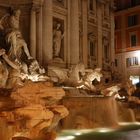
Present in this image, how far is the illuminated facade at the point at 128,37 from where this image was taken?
36.8 meters

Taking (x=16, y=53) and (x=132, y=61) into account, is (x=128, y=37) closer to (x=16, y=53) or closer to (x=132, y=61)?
(x=132, y=61)

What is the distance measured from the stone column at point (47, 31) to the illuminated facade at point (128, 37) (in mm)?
18193

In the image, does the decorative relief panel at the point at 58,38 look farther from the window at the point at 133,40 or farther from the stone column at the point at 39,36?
the window at the point at 133,40

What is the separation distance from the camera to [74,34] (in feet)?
70.4

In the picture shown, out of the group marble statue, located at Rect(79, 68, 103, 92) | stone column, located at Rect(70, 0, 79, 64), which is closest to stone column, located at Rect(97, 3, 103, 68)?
stone column, located at Rect(70, 0, 79, 64)

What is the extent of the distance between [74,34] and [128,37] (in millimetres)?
17428

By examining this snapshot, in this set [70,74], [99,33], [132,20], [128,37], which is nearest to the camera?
[70,74]

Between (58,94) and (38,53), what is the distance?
9161 mm

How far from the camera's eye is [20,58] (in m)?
17.0

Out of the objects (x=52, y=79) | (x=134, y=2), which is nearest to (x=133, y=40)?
(x=134, y=2)

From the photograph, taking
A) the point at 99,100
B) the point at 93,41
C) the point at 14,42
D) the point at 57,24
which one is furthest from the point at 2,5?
the point at 93,41

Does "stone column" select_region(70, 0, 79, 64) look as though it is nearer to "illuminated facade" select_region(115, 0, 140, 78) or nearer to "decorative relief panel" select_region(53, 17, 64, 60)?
"decorative relief panel" select_region(53, 17, 64, 60)

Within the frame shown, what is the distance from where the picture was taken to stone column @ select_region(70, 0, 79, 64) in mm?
21359

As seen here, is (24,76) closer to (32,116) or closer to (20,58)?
(20,58)
